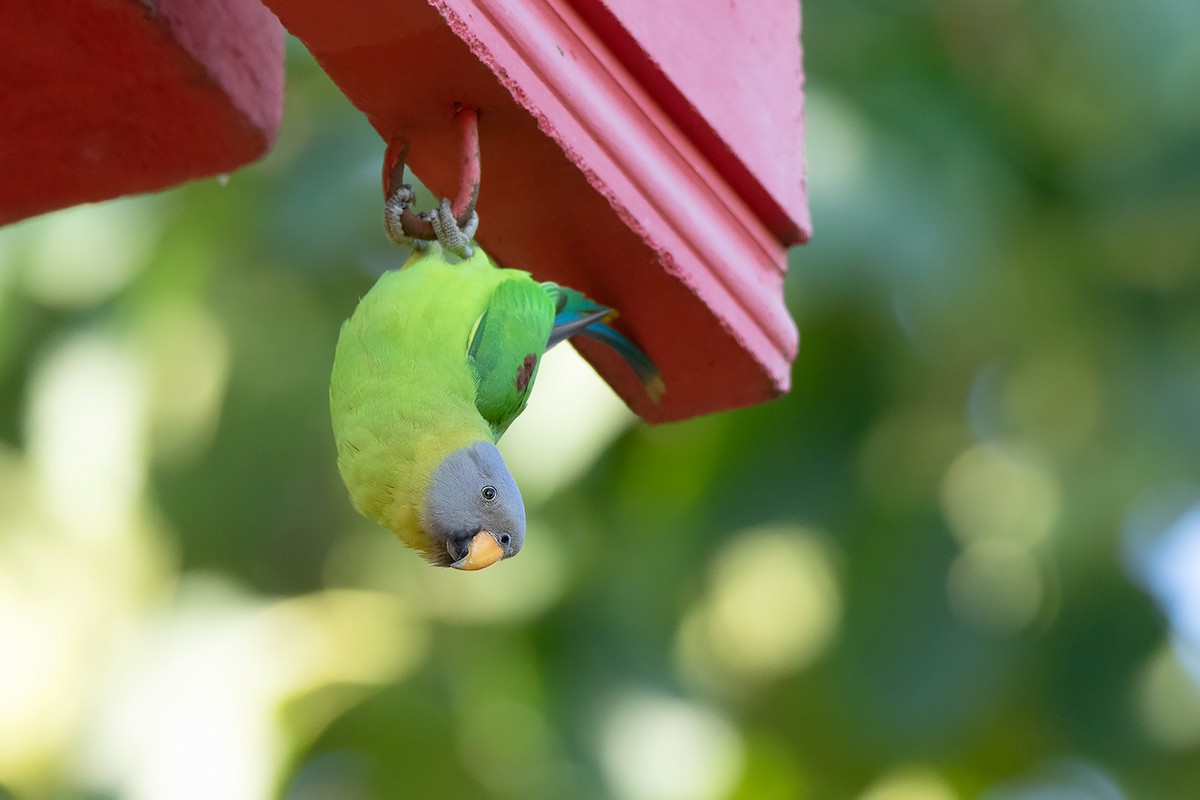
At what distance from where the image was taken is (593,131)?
6.92ft

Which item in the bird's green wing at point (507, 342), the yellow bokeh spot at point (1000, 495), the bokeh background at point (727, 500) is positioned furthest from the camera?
the yellow bokeh spot at point (1000, 495)

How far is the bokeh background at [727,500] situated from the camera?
490 cm

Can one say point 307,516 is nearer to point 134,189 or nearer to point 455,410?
point 134,189

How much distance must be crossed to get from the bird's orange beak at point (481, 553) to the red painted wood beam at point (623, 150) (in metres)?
0.48

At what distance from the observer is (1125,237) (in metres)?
5.57

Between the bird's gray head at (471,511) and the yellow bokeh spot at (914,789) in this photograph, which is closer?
the bird's gray head at (471,511)

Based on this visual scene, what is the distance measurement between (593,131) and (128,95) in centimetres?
78

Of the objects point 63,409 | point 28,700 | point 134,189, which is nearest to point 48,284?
point 63,409

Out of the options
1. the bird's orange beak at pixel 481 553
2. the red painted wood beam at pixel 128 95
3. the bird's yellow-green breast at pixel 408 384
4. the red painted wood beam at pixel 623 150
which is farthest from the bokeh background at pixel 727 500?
the bird's orange beak at pixel 481 553

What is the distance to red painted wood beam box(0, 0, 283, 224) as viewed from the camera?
2195 mm

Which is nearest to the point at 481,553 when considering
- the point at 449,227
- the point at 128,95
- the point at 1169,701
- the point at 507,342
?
the point at 507,342

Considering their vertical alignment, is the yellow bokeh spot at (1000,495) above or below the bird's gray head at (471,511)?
below

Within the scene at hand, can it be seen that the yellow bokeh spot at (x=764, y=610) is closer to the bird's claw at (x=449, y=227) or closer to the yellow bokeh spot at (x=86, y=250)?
the yellow bokeh spot at (x=86, y=250)

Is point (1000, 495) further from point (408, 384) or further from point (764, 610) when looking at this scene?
point (408, 384)
